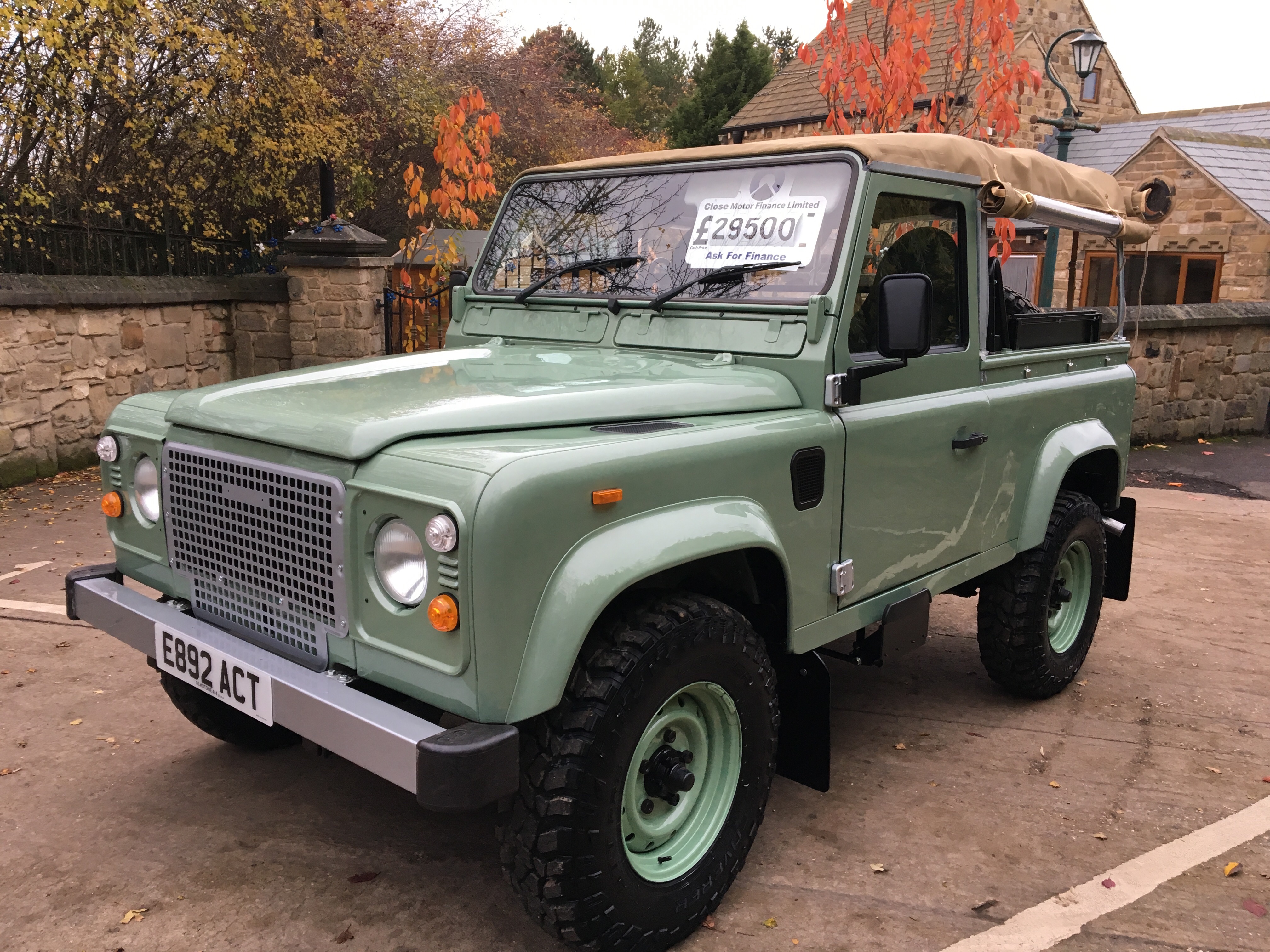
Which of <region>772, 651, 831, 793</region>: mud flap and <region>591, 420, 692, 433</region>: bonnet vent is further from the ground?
<region>591, 420, 692, 433</region>: bonnet vent

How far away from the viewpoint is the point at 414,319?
1023 centimetres

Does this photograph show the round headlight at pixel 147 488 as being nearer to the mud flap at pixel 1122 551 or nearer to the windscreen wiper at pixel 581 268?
the windscreen wiper at pixel 581 268

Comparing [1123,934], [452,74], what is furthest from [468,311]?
[452,74]

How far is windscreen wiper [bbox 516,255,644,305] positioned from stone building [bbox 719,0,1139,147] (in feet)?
61.9

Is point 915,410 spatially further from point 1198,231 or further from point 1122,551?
point 1198,231

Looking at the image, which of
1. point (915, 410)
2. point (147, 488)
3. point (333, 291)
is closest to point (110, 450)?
point (147, 488)

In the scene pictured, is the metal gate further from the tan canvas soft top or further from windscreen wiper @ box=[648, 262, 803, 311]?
windscreen wiper @ box=[648, 262, 803, 311]

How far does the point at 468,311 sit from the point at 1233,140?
18843mm

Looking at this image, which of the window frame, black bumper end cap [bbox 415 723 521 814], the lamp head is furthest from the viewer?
the lamp head

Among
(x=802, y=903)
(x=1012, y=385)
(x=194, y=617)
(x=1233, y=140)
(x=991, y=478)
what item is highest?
(x=1233, y=140)

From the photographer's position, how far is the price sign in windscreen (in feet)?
10.9

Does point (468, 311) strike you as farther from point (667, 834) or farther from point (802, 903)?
point (802, 903)

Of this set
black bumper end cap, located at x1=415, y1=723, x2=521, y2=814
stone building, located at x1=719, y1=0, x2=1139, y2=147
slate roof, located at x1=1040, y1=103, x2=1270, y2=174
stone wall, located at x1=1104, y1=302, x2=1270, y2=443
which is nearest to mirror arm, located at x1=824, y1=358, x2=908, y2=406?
black bumper end cap, located at x1=415, y1=723, x2=521, y2=814

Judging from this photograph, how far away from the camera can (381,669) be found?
8.03 feet
